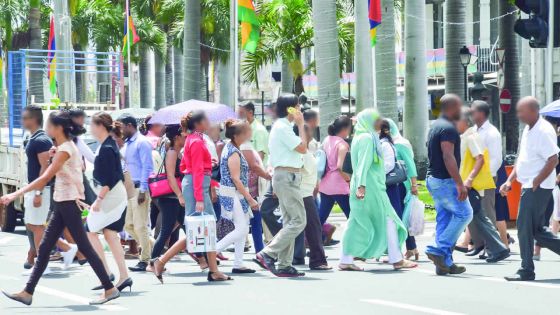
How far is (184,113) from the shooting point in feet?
55.6

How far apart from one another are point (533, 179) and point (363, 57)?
18.2 m

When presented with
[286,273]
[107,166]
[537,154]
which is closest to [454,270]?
[537,154]

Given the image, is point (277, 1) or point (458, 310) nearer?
point (458, 310)

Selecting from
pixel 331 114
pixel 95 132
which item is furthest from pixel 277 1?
pixel 95 132

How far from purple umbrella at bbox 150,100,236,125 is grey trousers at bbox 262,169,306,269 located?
2.96 meters

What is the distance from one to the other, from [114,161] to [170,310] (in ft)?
5.44

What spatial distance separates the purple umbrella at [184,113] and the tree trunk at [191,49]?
15772 mm

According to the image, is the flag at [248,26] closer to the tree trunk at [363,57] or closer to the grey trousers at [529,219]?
the tree trunk at [363,57]

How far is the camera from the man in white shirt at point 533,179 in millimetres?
12453

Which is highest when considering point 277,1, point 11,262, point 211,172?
point 277,1

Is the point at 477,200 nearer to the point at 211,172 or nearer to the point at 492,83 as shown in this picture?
the point at 211,172

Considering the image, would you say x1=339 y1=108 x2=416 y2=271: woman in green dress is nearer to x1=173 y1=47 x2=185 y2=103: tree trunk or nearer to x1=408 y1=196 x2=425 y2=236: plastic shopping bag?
x1=408 y1=196 x2=425 y2=236: plastic shopping bag

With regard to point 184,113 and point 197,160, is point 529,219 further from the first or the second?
point 184,113

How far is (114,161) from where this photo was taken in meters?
11.9
